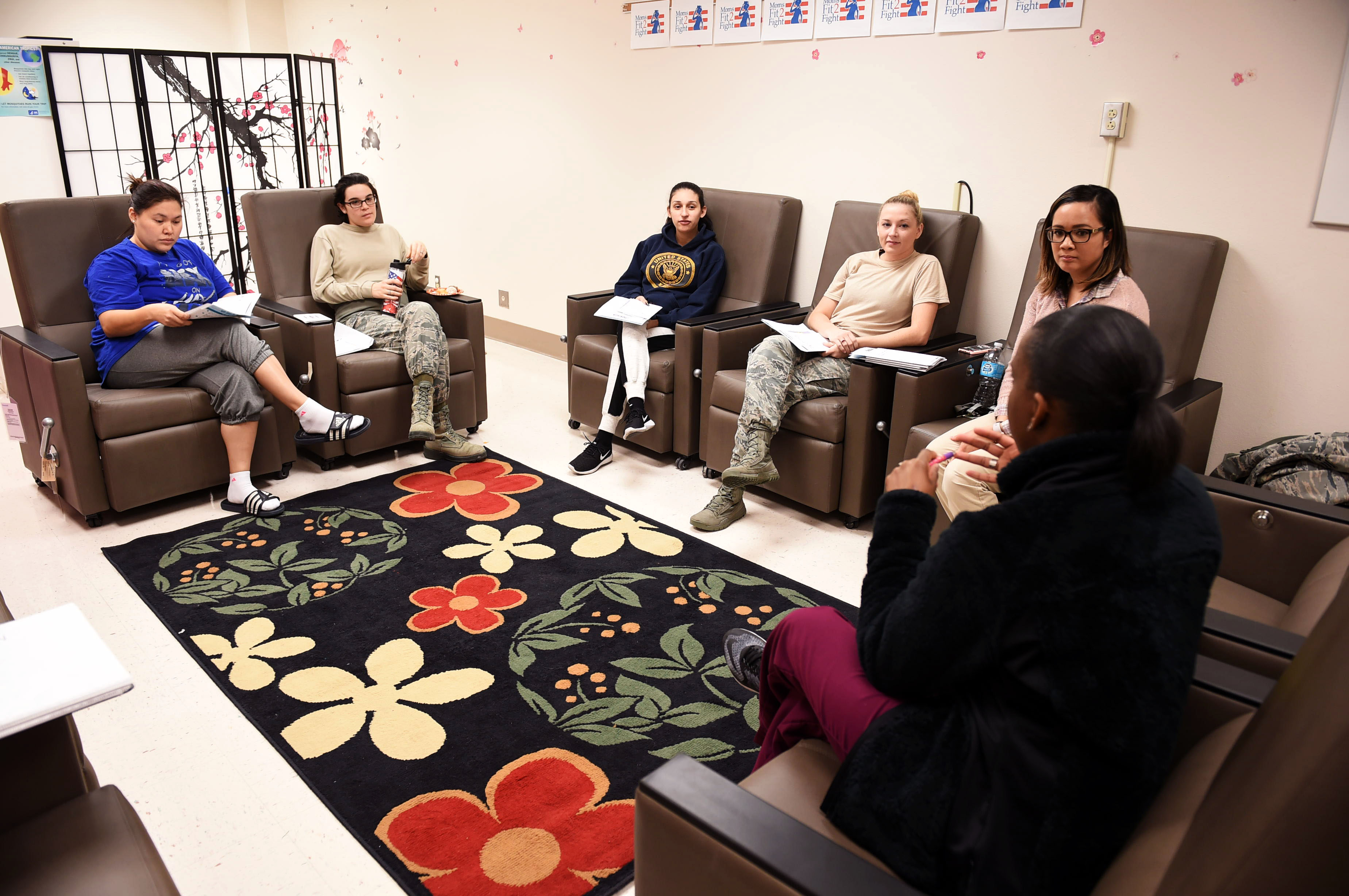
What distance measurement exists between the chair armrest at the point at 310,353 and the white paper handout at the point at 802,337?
5.58 ft

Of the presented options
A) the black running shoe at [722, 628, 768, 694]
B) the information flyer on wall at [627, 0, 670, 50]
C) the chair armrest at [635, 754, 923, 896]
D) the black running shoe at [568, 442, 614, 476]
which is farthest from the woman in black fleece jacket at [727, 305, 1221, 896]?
the information flyer on wall at [627, 0, 670, 50]

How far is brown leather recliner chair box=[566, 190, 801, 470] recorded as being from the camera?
361cm

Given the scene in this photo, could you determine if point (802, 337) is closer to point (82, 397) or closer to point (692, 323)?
point (692, 323)

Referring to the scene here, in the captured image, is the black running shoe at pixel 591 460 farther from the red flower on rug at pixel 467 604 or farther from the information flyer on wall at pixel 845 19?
the information flyer on wall at pixel 845 19

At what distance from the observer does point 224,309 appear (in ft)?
10.1

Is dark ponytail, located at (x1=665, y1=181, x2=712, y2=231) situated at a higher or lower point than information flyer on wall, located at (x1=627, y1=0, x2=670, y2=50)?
lower

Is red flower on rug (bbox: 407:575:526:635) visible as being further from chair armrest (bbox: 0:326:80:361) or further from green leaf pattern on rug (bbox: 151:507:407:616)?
chair armrest (bbox: 0:326:80:361)

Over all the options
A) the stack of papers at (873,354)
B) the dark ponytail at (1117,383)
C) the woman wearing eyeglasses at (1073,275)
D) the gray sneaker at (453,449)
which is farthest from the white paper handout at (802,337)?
the dark ponytail at (1117,383)

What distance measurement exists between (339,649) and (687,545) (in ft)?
3.82

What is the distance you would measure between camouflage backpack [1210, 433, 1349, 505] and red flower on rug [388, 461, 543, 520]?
2340 millimetres

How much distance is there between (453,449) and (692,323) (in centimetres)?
113

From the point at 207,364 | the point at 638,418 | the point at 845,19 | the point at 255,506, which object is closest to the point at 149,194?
the point at 207,364

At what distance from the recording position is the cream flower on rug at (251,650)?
2234 millimetres

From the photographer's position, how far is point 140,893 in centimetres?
107
